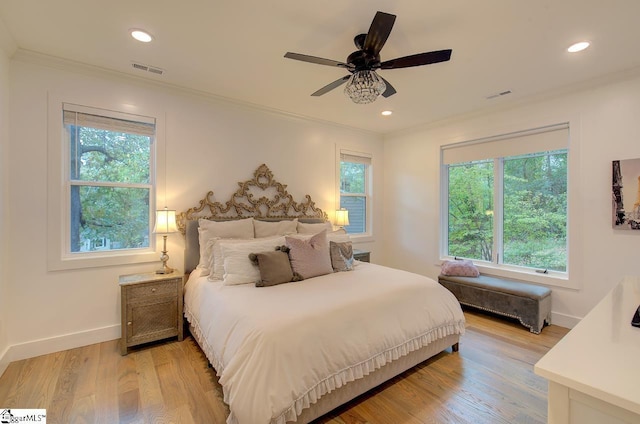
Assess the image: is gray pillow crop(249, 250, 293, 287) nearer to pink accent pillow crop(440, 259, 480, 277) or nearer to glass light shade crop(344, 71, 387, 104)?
glass light shade crop(344, 71, 387, 104)

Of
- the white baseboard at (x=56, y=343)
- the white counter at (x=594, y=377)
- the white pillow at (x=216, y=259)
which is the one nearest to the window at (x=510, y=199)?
the white counter at (x=594, y=377)

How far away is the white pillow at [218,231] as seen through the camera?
290cm

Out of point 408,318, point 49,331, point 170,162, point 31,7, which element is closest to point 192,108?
point 170,162

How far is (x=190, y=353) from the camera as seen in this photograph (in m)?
2.58

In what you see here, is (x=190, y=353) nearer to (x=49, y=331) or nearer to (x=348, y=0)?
(x=49, y=331)

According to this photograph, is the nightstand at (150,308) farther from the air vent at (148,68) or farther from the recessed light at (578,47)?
the recessed light at (578,47)

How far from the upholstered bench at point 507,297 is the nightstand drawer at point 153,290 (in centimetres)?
337

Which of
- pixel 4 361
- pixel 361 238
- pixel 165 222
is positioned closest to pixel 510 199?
pixel 361 238

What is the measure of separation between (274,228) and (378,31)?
2347 millimetres

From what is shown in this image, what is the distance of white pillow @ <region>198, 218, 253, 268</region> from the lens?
9.52 ft

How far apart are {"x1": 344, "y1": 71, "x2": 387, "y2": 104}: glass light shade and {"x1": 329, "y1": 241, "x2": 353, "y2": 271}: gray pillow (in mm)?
1570

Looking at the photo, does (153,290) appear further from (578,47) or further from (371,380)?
(578,47)

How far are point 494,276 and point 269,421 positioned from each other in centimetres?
349

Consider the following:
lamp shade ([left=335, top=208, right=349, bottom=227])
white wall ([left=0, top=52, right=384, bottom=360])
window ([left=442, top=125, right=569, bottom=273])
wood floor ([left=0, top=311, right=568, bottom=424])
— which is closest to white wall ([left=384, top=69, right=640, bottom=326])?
window ([left=442, top=125, right=569, bottom=273])
